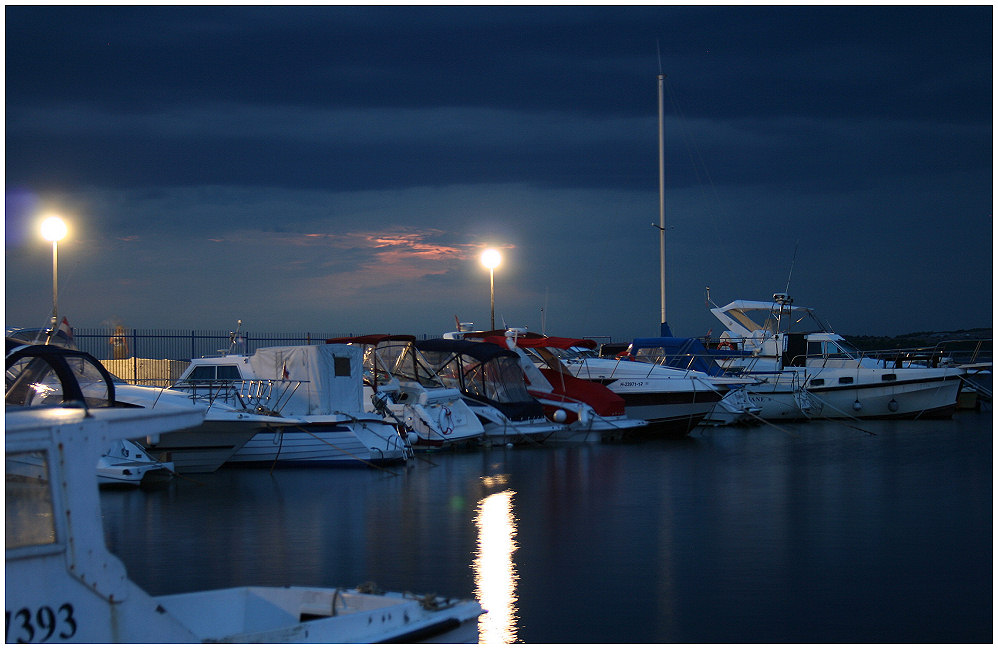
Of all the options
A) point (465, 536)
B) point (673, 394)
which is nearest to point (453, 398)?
point (673, 394)

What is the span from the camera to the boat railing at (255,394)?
72.3ft

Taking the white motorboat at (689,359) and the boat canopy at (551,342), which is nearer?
the boat canopy at (551,342)

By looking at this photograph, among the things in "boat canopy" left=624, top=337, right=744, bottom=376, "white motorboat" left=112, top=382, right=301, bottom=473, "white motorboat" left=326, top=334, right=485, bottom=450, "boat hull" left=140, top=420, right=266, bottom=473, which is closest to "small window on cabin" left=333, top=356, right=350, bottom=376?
"white motorboat" left=326, top=334, right=485, bottom=450

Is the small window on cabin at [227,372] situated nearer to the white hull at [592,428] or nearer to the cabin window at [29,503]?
the white hull at [592,428]

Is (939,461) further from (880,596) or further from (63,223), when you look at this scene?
(63,223)

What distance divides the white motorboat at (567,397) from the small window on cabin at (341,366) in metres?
7.32

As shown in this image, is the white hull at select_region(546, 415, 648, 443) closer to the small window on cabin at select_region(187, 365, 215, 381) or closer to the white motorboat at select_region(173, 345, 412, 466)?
the white motorboat at select_region(173, 345, 412, 466)

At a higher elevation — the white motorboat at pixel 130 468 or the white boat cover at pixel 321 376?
the white boat cover at pixel 321 376

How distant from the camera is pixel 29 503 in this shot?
5562mm

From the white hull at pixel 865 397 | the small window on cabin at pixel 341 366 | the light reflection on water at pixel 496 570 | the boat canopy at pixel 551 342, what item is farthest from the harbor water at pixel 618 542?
the white hull at pixel 865 397

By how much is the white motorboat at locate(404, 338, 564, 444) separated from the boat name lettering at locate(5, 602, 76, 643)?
21.9m

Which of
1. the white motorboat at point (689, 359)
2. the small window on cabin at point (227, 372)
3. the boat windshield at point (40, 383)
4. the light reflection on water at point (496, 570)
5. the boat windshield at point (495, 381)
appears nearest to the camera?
the light reflection on water at point (496, 570)

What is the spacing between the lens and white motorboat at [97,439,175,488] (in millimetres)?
18234

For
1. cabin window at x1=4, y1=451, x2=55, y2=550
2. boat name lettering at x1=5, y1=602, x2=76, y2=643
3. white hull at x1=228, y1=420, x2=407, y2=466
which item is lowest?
white hull at x1=228, y1=420, x2=407, y2=466
